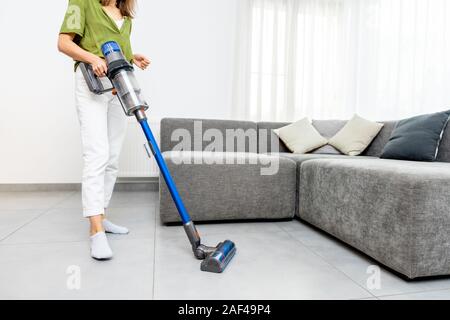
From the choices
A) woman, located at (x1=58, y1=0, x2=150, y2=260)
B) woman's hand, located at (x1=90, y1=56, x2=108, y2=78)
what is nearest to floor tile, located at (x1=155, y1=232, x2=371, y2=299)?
woman, located at (x1=58, y1=0, x2=150, y2=260)

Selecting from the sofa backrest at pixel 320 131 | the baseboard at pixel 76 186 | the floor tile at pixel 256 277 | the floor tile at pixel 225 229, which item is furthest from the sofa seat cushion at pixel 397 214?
the baseboard at pixel 76 186

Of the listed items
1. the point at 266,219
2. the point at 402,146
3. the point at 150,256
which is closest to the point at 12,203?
the point at 150,256

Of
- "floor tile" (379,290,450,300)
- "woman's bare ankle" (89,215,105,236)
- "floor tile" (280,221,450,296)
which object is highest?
"woman's bare ankle" (89,215,105,236)

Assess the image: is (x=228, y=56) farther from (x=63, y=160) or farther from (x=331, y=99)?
(x=63, y=160)

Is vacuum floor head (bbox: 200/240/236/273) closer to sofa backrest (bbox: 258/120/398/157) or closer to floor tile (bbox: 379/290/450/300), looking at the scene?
floor tile (bbox: 379/290/450/300)

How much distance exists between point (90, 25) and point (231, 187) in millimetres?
1031

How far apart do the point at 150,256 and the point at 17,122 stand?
2243mm

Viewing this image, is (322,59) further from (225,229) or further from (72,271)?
(72,271)

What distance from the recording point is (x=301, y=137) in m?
2.47

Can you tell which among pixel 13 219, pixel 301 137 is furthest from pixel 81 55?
pixel 301 137

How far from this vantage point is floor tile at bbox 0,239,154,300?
0.86m

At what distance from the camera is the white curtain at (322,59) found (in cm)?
265

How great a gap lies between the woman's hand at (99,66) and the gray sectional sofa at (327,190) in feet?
2.03

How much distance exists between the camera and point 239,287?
36.4 inches
